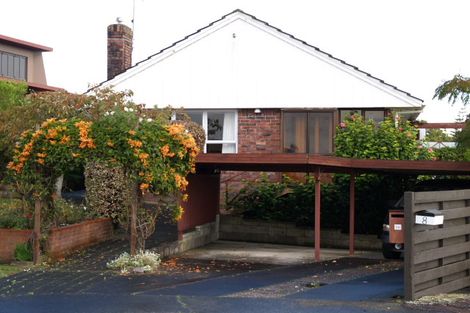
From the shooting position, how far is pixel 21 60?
41781 mm

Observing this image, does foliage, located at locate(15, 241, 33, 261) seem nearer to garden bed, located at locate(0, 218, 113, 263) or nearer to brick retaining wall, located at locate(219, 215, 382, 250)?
garden bed, located at locate(0, 218, 113, 263)

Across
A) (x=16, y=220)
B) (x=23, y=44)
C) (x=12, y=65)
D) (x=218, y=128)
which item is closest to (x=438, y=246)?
(x=16, y=220)

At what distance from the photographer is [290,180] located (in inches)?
794

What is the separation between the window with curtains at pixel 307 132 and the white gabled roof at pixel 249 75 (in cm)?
43

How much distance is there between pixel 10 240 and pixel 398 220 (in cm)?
774

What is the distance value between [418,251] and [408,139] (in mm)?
9954

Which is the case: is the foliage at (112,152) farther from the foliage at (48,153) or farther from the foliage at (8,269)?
the foliage at (8,269)

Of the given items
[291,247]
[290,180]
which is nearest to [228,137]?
[290,180]

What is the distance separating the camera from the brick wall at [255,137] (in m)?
20.7

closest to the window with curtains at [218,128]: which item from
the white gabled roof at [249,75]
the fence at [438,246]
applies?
the white gabled roof at [249,75]

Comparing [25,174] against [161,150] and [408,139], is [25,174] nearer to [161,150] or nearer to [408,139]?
[161,150]

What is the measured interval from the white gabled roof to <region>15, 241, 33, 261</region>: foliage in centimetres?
898

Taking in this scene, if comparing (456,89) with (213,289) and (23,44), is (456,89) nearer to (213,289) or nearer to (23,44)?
(213,289)

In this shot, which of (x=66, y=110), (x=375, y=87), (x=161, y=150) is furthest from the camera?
(x=375, y=87)
